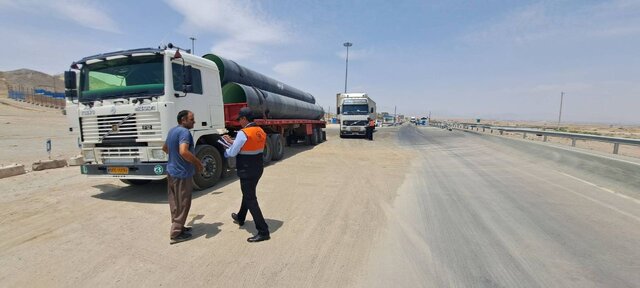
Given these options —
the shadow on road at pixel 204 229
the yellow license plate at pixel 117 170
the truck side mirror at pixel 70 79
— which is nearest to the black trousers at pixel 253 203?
the shadow on road at pixel 204 229

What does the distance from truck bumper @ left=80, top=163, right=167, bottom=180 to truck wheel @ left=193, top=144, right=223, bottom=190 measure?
0.87m

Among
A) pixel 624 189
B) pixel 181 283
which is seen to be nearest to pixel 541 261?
pixel 181 283

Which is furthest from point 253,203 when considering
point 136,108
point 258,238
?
point 136,108

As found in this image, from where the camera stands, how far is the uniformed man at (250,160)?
383 cm

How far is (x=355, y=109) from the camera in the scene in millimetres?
22594

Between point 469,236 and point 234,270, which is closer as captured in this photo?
point 234,270

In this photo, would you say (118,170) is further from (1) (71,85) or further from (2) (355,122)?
(2) (355,122)

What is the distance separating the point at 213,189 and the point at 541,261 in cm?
595

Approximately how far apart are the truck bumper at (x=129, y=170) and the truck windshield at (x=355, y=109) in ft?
59.2

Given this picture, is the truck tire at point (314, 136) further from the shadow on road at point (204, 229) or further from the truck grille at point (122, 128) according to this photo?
the shadow on road at point (204, 229)

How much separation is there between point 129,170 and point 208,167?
155cm

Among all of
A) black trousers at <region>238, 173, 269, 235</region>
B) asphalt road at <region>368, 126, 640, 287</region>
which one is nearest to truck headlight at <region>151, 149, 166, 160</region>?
black trousers at <region>238, 173, 269, 235</region>

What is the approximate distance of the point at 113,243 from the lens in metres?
3.86

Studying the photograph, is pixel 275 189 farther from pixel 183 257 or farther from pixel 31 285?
pixel 31 285
